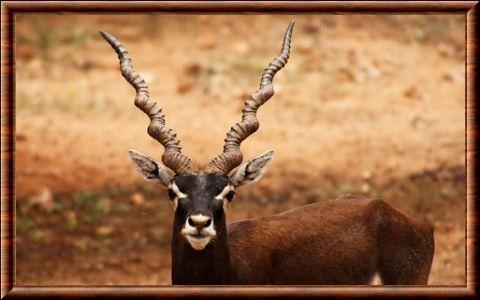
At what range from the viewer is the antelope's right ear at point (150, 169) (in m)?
10.2

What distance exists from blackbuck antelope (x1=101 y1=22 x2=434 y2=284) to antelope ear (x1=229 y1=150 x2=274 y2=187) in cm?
1

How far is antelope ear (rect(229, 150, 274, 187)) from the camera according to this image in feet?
33.5

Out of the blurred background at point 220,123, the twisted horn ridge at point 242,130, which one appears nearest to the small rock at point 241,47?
the blurred background at point 220,123

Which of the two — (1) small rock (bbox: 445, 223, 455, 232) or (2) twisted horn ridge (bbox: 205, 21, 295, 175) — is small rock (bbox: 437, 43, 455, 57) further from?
(2) twisted horn ridge (bbox: 205, 21, 295, 175)

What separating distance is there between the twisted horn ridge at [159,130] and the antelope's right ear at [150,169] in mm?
95

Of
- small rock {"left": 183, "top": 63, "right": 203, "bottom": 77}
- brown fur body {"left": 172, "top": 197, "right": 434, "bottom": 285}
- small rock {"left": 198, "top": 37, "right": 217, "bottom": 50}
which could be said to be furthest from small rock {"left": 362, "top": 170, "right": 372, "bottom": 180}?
small rock {"left": 198, "top": 37, "right": 217, "bottom": 50}

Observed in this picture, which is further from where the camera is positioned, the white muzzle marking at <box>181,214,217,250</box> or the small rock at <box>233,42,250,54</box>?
the small rock at <box>233,42,250,54</box>

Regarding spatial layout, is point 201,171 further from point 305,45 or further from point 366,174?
point 305,45

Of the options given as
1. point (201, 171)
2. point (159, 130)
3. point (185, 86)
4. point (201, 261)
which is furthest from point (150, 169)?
point (185, 86)

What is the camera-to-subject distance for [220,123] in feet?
67.1

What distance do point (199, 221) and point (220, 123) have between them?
11.3 metres

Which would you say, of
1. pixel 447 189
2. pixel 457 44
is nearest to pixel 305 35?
pixel 457 44

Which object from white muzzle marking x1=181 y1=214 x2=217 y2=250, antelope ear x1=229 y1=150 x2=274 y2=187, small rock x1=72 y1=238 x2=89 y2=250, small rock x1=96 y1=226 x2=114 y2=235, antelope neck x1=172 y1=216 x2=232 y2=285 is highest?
antelope ear x1=229 y1=150 x2=274 y2=187
